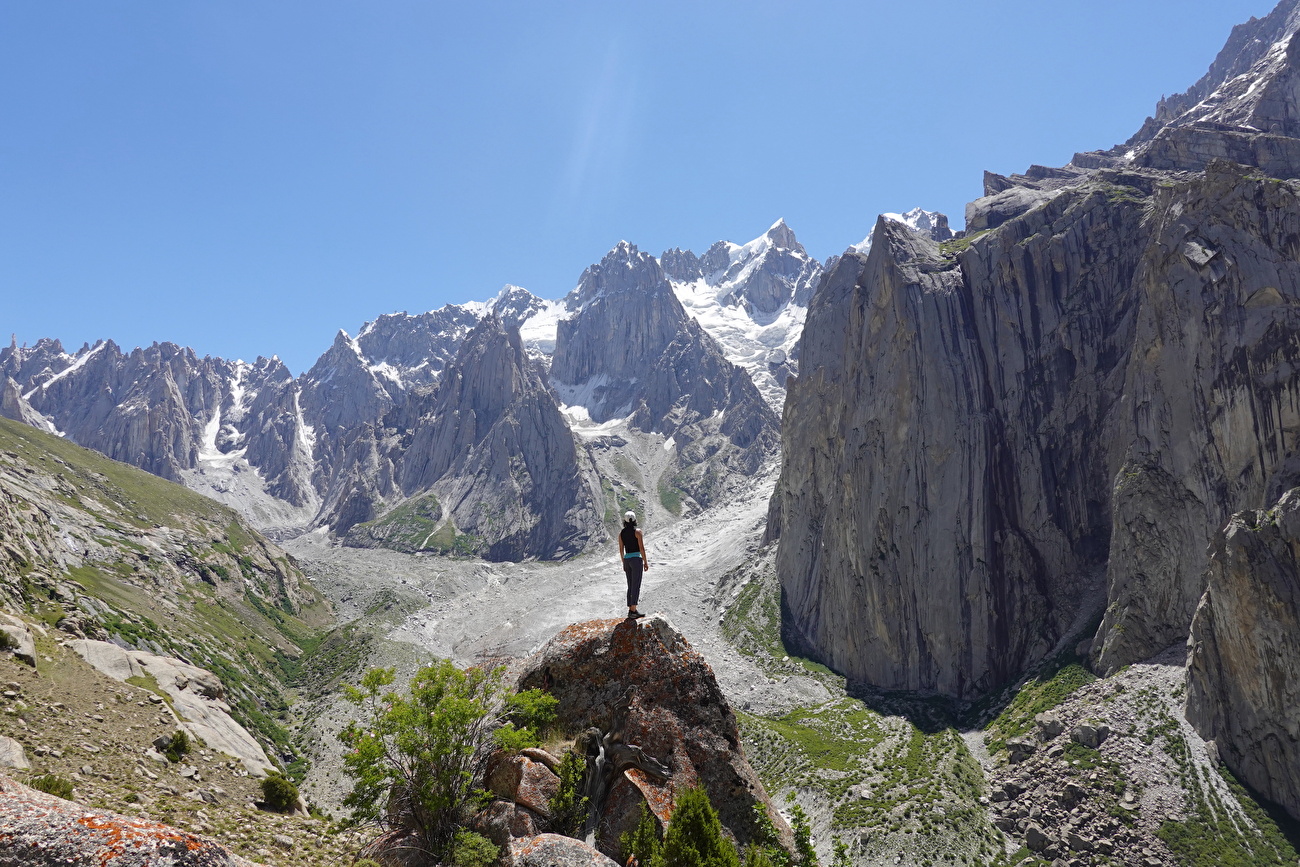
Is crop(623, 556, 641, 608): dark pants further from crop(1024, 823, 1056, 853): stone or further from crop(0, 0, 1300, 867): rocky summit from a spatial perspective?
crop(1024, 823, 1056, 853): stone

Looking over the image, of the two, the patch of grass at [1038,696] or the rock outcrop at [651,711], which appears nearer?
the rock outcrop at [651,711]

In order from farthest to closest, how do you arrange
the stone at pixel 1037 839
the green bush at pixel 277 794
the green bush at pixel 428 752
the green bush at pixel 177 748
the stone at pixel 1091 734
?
the stone at pixel 1091 734, the stone at pixel 1037 839, the green bush at pixel 277 794, the green bush at pixel 177 748, the green bush at pixel 428 752

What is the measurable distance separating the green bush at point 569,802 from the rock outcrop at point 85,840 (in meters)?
8.49

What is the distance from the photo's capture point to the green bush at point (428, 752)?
54.1ft

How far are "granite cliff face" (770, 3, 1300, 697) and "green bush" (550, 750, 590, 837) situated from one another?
3148 inches

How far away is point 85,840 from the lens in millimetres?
9961

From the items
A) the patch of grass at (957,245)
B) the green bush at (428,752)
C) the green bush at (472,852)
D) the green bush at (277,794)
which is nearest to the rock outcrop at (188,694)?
the green bush at (277,794)

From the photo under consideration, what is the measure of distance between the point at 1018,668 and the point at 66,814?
360 feet

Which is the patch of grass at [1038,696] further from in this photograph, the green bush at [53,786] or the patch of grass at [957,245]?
the green bush at [53,786]

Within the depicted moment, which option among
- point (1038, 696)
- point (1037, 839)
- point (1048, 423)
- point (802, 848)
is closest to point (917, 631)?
point (1038, 696)

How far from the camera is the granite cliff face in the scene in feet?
248

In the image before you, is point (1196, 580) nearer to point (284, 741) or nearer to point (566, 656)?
point (566, 656)

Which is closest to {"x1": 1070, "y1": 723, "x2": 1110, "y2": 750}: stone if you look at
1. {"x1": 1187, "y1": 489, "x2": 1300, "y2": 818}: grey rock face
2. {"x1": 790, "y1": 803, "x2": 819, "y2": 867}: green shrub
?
{"x1": 1187, "y1": 489, "x2": 1300, "y2": 818}: grey rock face

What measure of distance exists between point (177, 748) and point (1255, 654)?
8352 cm
